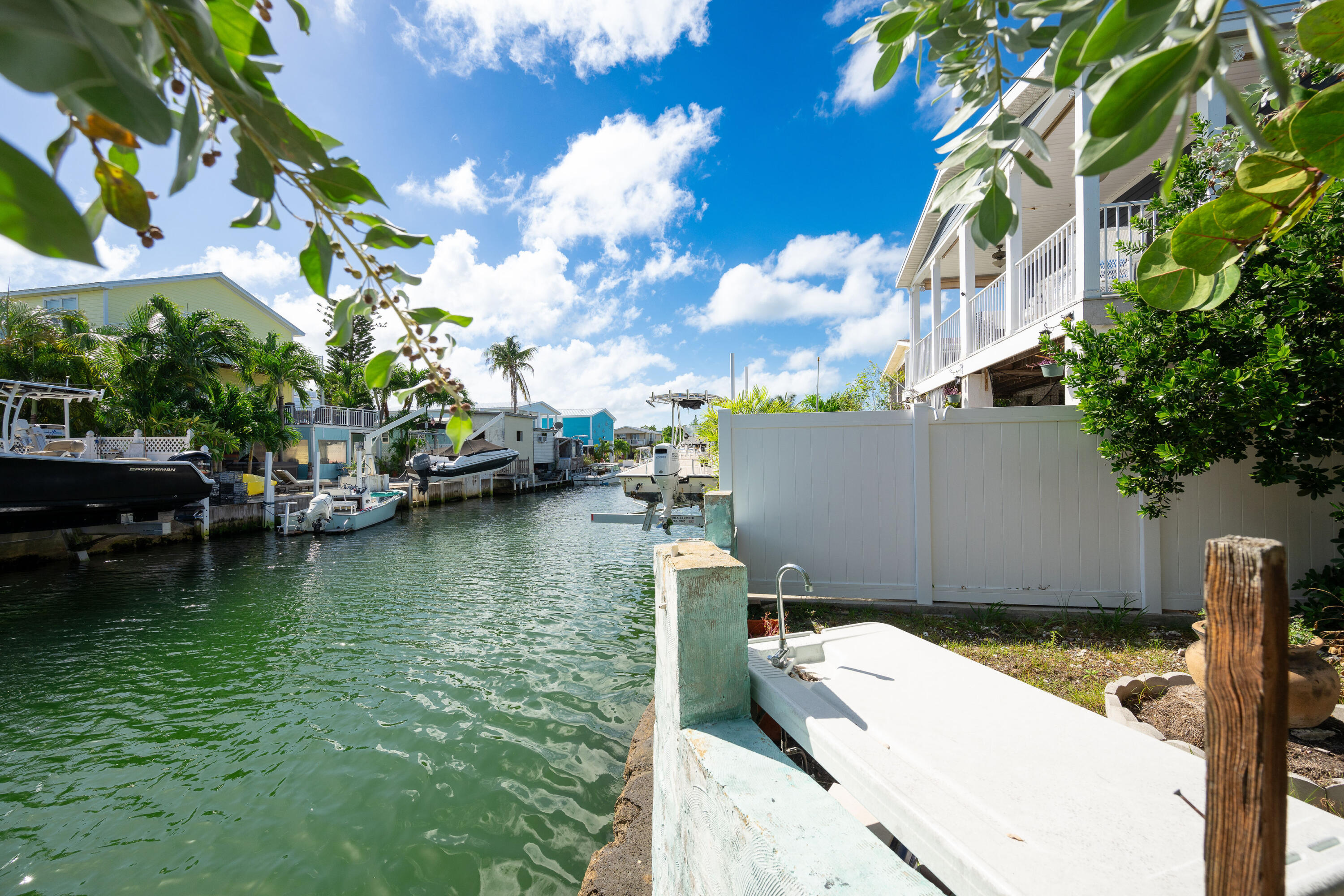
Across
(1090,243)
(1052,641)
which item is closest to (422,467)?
(1052,641)

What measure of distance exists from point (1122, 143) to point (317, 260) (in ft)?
3.66

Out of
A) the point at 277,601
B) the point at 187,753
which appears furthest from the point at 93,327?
the point at 187,753

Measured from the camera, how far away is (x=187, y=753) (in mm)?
4469

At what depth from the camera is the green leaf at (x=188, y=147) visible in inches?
19.7

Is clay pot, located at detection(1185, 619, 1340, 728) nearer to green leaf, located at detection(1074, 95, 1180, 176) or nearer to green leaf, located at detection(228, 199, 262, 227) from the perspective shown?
green leaf, located at detection(1074, 95, 1180, 176)

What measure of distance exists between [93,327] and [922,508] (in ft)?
89.0

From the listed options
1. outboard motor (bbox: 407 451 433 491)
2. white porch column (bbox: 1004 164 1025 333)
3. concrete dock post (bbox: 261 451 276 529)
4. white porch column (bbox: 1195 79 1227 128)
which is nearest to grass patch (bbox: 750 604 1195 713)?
white porch column (bbox: 1004 164 1025 333)

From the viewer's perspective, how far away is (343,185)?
71 cm

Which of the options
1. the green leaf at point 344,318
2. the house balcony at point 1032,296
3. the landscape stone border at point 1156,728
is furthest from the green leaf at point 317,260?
the house balcony at point 1032,296

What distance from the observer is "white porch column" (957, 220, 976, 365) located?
27.1 ft

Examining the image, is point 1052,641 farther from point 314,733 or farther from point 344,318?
point 314,733

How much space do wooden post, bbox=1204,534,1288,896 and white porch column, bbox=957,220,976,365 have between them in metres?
8.89

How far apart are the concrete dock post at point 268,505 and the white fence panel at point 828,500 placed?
1640cm

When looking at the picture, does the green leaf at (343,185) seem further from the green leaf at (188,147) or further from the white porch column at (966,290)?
the white porch column at (966,290)
